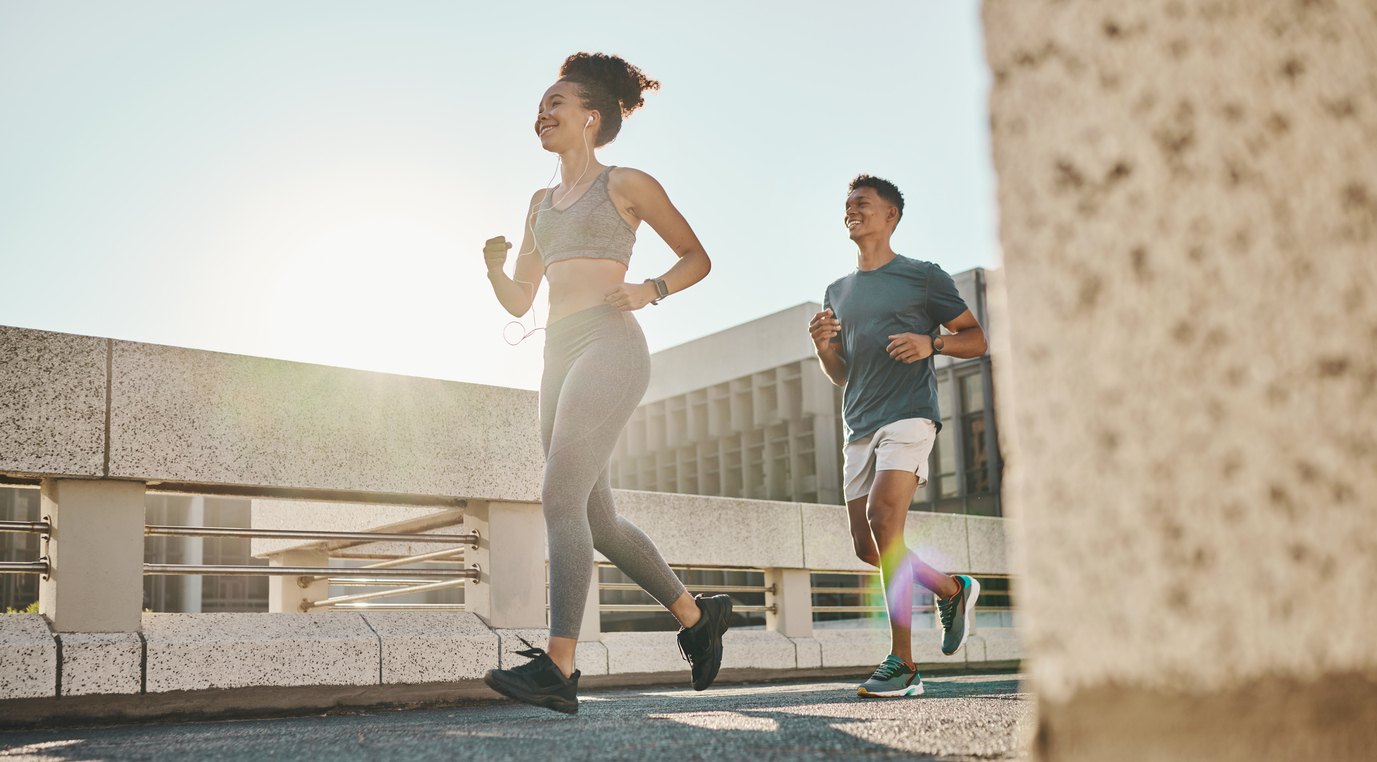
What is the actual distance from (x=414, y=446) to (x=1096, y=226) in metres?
4.53

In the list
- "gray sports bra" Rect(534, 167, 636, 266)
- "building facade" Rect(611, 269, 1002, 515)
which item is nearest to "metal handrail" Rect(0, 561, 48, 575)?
"gray sports bra" Rect(534, 167, 636, 266)

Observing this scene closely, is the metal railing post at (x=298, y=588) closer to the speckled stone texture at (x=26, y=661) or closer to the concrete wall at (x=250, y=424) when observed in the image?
the concrete wall at (x=250, y=424)

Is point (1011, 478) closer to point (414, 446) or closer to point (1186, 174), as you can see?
point (1186, 174)

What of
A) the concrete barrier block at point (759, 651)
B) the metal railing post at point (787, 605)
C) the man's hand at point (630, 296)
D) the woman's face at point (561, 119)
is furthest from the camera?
the metal railing post at point (787, 605)

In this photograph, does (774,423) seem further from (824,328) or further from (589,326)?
(589,326)

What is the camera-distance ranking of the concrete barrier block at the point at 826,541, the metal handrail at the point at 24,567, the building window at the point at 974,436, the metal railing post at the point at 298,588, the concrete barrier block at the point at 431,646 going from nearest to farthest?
the metal handrail at the point at 24,567, the concrete barrier block at the point at 431,646, the metal railing post at the point at 298,588, the concrete barrier block at the point at 826,541, the building window at the point at 974,436

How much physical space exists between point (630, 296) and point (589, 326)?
6.6 inches

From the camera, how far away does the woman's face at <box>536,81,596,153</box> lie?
4078 mm

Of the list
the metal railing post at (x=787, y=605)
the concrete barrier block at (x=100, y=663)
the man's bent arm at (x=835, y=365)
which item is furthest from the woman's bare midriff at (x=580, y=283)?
the metal railing post at (x=787, y=605)

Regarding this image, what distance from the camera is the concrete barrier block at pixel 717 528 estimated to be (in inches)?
321

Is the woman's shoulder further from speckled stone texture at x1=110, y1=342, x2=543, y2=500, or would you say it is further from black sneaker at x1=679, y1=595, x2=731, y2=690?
speckled stone texture at x1=110, y1=342, x2=543, y2=500

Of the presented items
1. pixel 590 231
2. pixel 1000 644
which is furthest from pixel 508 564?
pixel 1000 644

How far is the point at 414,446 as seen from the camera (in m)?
5.37

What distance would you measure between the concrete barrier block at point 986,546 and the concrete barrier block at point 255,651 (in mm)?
7065
